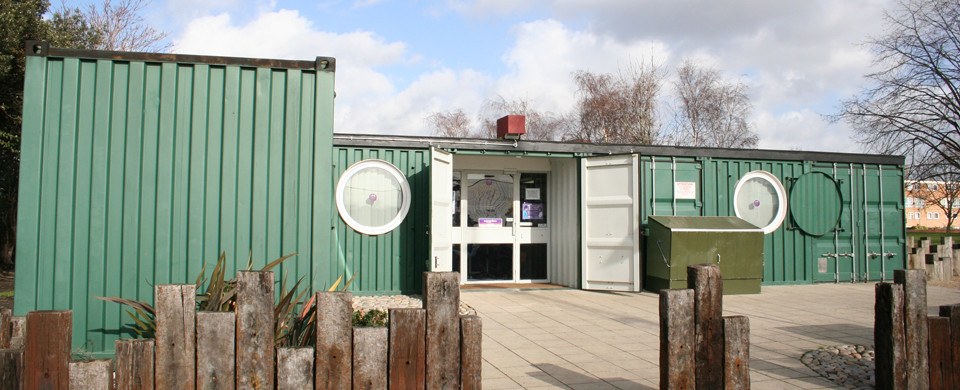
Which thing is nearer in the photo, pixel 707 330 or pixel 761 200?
pixel 707 330

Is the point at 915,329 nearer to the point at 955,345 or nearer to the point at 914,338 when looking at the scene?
the point at 914,338

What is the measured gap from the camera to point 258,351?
10.7 feet

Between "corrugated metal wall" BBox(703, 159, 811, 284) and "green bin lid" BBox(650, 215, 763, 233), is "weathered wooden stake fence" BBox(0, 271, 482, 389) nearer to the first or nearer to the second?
"green bin lid" BBox(650, 215, 763, 233)

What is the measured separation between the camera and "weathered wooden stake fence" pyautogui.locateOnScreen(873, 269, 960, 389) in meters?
4.50

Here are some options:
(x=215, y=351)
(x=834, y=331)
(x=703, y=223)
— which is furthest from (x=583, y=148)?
(x=215, y=351)

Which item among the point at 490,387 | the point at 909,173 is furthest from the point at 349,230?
the point at 909,173

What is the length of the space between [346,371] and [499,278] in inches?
348

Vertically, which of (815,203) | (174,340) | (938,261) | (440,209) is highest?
(815,203)

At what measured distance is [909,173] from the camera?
2109cm

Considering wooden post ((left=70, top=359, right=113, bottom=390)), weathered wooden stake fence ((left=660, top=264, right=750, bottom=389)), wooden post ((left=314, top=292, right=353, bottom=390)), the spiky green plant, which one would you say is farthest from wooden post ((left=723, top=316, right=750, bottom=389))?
wooden post ((left=70, top=359, right=113, bottom=390))

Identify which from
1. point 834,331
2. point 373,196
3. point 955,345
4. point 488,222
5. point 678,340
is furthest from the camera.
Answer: point 488,222

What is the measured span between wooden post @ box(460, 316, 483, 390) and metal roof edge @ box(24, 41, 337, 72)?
3.19 meters

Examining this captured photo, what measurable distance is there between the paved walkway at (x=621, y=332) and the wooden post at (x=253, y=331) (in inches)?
85.8

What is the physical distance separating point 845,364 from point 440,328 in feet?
14.1
